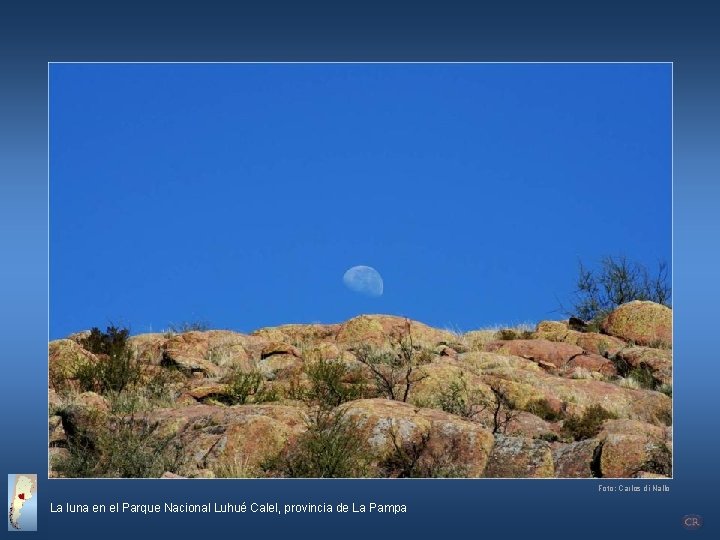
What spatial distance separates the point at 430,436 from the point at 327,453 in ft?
3.90

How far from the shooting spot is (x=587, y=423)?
14.5 metres

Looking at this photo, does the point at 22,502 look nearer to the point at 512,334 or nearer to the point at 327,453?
the point at 327,453

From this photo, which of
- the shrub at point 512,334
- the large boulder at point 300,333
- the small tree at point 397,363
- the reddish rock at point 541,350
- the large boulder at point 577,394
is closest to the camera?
the small tree at point 397,363

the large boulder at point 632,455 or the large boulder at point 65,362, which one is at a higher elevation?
the large boulder at point 65,362

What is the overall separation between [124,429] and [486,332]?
43.9ft

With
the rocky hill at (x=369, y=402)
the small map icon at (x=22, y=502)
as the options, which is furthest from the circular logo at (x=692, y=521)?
the small map icon at (x=22, y=502)

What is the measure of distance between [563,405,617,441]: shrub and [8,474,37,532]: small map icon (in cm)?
677

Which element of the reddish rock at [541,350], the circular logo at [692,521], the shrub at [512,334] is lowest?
the circular logo at [692,521]

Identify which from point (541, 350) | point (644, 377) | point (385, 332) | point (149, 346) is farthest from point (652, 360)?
point (149, 346)

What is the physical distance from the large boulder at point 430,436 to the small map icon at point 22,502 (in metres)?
3.64

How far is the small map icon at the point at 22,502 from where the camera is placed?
1036 cm

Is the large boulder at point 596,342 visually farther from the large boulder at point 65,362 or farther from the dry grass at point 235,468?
the dry grass at point 235,468

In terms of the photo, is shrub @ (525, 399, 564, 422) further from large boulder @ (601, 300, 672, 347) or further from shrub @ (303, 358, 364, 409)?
large boulder @ (601, 300, 672, 347)

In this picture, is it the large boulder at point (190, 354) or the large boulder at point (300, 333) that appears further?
the large boulder at point (300, 333)
